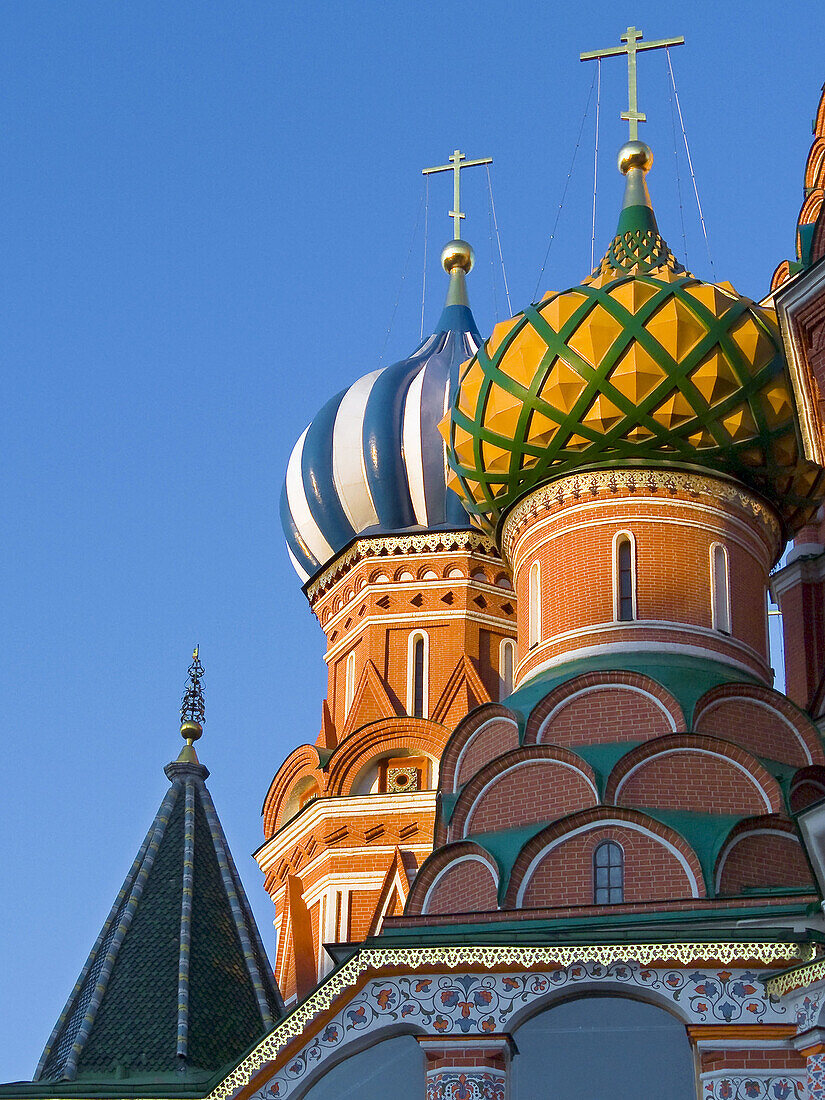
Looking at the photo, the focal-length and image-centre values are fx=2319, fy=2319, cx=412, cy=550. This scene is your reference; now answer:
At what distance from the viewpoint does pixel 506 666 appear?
1830 centimetres

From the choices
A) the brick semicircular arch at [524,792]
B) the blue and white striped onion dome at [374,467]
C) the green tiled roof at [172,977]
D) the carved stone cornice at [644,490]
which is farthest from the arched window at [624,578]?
the blue and white striped onion dome at [374,467]

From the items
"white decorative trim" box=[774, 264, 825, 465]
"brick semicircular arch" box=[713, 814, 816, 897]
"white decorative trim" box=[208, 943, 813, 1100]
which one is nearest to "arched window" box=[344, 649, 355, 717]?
"brick semicircular arch" box=[713, 814, 816, 897]

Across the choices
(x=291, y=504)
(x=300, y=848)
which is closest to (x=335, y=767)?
(x=300, y=848)

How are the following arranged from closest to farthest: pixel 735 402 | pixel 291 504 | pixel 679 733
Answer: pixel 679 733, pixel 735 402, pixel 291 504

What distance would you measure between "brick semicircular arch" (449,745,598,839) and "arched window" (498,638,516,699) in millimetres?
4478

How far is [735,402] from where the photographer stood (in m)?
14.5

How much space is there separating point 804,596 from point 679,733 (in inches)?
116

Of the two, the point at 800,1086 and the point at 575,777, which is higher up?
the point at 575,777

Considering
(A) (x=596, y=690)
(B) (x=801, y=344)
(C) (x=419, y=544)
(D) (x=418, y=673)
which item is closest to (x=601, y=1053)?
(A) (x=596, y=690)

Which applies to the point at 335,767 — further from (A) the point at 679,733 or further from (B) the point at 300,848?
(A) the point at 679,733

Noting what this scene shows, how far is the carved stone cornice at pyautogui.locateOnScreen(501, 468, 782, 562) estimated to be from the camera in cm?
1456

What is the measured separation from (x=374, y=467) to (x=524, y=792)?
18.0 feet

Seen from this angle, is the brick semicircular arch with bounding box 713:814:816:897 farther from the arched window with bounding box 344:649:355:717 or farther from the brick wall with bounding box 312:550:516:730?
the arched window with bounding box 344:649:355:717

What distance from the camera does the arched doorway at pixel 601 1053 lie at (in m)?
10.4
